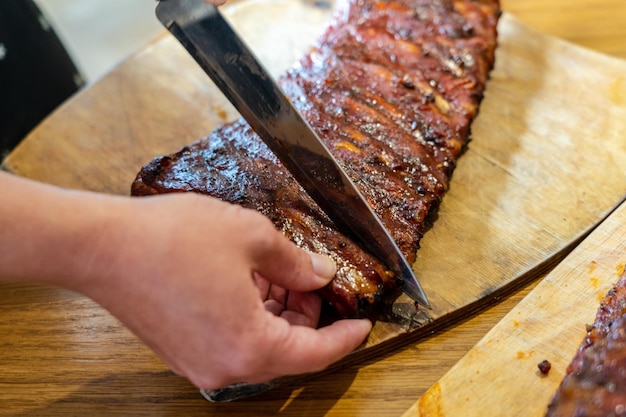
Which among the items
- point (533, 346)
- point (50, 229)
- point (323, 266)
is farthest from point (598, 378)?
point (50, 229)

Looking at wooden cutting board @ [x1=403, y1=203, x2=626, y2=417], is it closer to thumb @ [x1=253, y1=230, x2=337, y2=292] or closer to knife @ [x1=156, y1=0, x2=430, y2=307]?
knife @ [x1=156, y1=0, x2=430, y2=307]

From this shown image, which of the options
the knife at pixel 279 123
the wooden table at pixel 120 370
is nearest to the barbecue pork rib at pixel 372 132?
the knife at pixel 279 123

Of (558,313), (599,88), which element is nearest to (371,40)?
(599,88)

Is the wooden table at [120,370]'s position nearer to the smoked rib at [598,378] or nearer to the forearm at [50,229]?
the smoked rib at [598,378]

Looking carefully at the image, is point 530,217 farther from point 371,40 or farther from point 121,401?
point 121,401

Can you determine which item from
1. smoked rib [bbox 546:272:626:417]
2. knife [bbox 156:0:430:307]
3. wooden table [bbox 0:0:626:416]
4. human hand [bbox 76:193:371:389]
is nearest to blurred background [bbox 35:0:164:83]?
wooden table [bbox 0:0:626:416]

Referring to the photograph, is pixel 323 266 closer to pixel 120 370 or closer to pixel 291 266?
pixel 291 266
